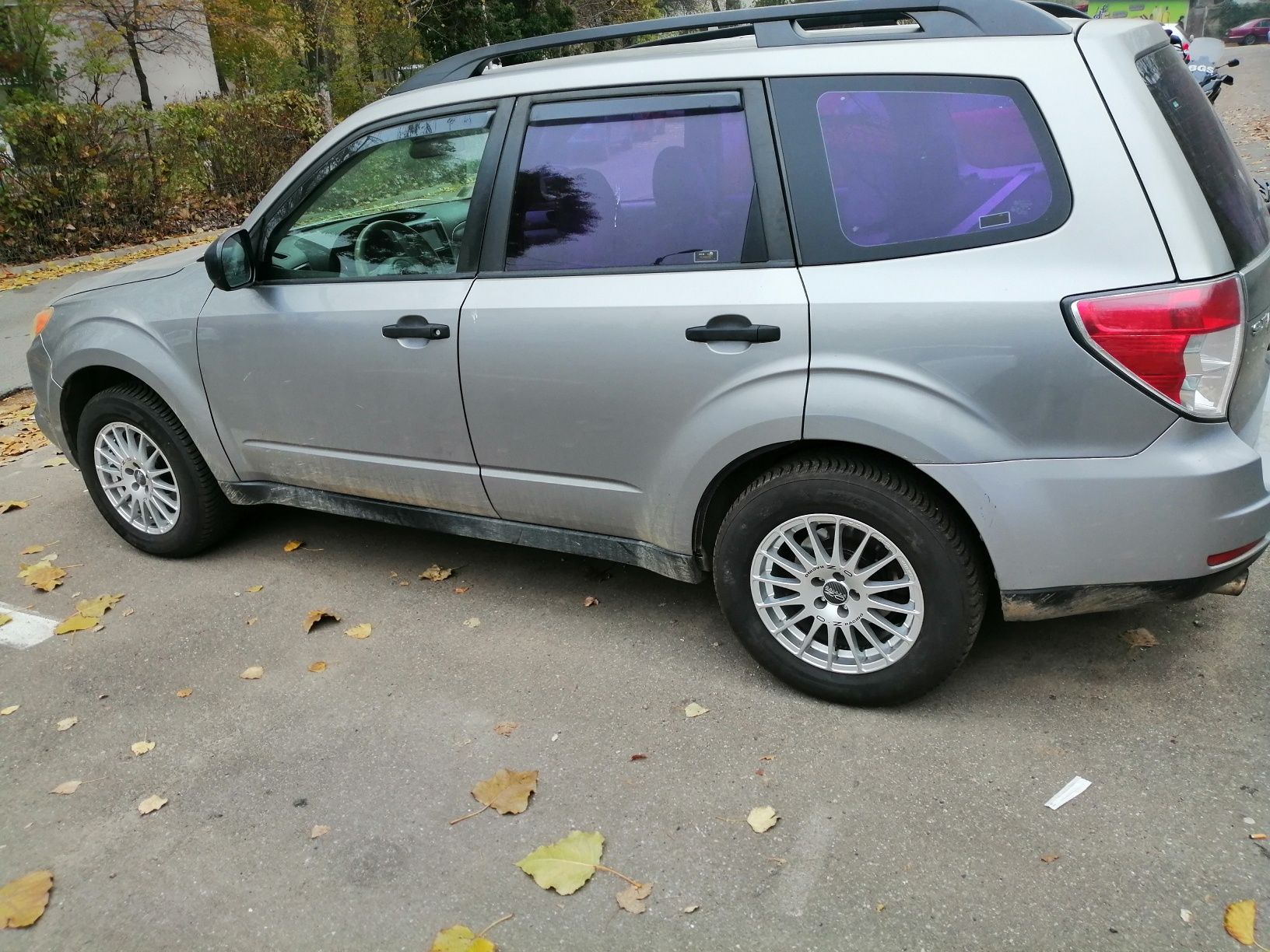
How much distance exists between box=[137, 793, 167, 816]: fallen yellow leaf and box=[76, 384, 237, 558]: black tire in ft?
5.66

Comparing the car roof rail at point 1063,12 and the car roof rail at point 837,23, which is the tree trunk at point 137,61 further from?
the car roof rail at point 1063,12

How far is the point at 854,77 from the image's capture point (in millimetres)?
3006

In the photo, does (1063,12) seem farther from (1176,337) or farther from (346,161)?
(346,161)

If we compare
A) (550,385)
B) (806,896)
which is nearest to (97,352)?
(550,385)

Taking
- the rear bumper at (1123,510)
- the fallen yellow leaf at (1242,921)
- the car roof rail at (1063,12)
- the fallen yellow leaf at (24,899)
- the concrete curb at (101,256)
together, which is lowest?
the fallen yellow leaf at (1242,921)

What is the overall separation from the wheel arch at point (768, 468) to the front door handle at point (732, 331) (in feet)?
1.06

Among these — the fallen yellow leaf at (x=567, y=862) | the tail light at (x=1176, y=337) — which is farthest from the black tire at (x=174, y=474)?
the tail light at (x=1176, y=337)

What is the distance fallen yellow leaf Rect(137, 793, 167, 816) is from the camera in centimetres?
303

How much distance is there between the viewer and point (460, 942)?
2475 millimetres

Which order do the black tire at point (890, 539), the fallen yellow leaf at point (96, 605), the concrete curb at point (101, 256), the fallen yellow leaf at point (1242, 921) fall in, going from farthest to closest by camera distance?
the concrete curb at point (101, 256) < the fallen yellow leaf at point (96, 605) < the black tire at point (890, 539) < the fallen yellow leaf at point (1242, 921)

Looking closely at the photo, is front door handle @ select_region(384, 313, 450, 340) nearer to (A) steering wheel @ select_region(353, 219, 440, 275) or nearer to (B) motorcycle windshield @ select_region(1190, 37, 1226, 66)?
(A) steering wheel @ select_region(353, 219, 440, 275)

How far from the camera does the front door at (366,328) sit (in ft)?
12.0

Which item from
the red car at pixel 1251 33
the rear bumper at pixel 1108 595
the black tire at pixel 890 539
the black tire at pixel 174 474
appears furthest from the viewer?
the red car at pixel 1251 33

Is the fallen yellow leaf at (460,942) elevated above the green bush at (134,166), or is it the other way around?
the green bush at (134,166)
